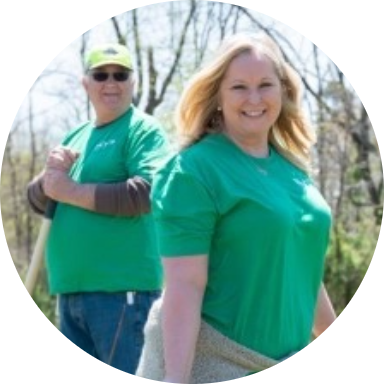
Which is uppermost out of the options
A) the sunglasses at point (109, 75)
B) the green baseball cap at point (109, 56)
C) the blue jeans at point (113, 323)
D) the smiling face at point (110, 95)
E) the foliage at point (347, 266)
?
the green baseball cap at point (109, 56)

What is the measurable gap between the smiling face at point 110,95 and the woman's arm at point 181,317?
64.4 inches

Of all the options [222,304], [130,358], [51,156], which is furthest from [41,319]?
[222,304]

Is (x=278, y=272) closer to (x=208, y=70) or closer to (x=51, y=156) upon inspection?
(x=208, y=70)

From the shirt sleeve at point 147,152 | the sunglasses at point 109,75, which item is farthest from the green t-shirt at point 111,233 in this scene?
the sunglasses at point 109,75

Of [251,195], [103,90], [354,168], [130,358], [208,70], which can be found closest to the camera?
[251,195]

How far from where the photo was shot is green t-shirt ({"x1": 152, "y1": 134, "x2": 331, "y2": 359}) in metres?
2.61

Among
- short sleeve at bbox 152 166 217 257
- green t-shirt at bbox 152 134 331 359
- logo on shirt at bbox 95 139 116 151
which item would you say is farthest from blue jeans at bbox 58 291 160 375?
short sleeve at bbox 152 166 217 257

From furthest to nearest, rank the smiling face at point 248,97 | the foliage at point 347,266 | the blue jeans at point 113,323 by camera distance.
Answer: the foliage at point 347,266, the blue jeans at point 113,323, the smiling face at point 248,97

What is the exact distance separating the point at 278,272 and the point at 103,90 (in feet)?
5.74

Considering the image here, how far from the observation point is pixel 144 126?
404 centimetres

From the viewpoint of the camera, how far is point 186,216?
2.59 metres

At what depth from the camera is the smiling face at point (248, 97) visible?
2.76 metres

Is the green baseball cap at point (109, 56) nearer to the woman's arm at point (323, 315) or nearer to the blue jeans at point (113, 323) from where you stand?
the blue jeans at point (113, 323)

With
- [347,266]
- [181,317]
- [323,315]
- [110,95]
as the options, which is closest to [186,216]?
[181,317]
